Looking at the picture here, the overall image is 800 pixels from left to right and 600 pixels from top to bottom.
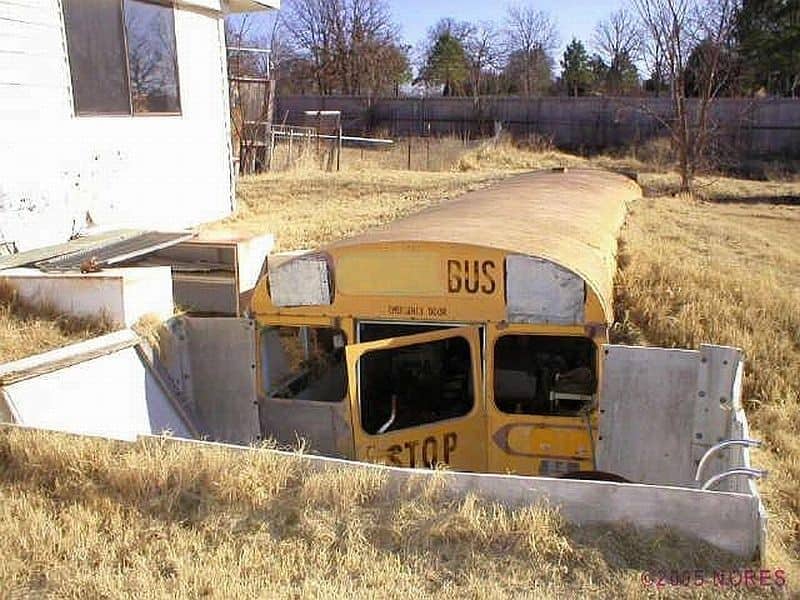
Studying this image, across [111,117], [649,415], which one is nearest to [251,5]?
[111,117]

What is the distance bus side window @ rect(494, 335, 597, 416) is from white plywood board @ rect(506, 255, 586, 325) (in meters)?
0.43

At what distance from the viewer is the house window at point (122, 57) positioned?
9.34 m

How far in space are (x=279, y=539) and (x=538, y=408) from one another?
2793 millimetres

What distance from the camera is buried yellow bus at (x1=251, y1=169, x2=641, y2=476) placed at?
5.61 m

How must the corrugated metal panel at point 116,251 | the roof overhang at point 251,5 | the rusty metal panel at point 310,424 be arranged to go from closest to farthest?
the rusty metal panel at point 310,424
the corrugated metal panel at point 116,251
the roof overhang at point 251,5

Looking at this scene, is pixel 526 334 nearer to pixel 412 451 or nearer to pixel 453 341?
pixel 453 341

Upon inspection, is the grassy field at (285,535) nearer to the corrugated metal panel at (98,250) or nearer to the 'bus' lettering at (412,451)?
the 'bus' lettering at (412,451)

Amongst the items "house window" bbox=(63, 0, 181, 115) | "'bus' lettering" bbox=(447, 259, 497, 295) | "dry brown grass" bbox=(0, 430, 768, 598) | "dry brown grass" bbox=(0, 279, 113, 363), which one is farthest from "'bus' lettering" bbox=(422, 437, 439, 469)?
"house window" bbox=(63, 0, 181, 115)

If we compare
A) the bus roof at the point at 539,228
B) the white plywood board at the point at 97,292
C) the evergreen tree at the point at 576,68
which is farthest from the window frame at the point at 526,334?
the evergreen tree at the point at 576,68

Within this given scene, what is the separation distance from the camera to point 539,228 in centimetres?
668

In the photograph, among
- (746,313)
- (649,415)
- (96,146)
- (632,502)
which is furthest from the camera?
(96,146)

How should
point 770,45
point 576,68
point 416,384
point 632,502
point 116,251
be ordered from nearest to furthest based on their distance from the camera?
point 632,502, point 416,384, point 116,251, point 770,45, point 576,68

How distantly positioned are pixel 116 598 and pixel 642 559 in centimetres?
233

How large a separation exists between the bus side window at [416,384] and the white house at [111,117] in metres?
4.52
